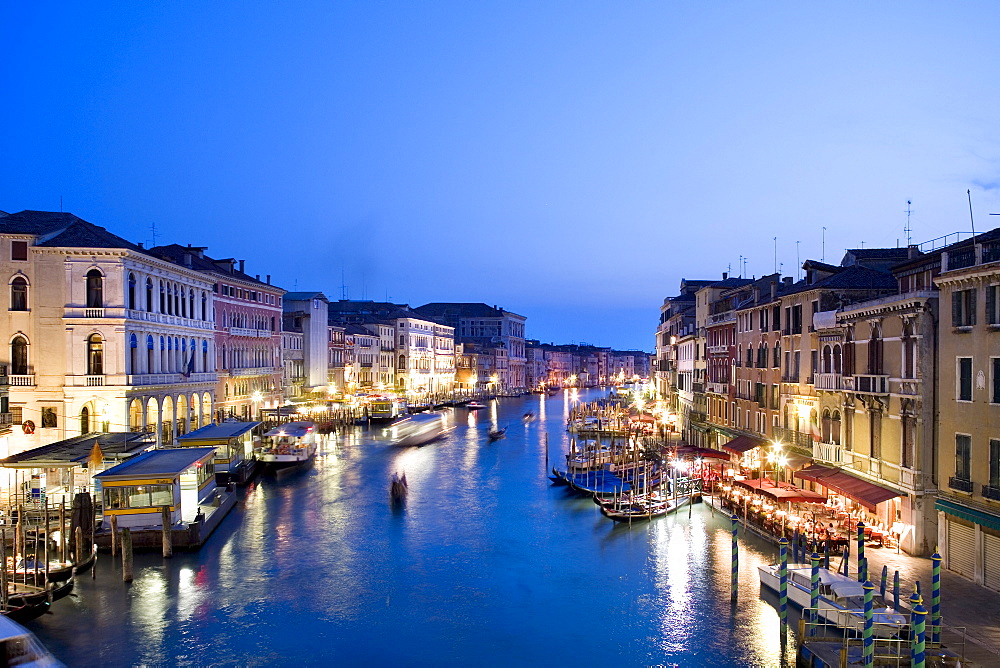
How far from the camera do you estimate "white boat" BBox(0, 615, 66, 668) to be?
35.8 ft

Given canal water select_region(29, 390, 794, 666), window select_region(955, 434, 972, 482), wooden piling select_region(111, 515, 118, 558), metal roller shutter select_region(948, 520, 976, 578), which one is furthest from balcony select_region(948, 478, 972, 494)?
wooden piling select_region(111, 515, 118, 558)

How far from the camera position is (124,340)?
1242 inches

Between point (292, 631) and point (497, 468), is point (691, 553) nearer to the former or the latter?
point (292, 631)

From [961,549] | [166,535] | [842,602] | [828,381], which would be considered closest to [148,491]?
[166,535]

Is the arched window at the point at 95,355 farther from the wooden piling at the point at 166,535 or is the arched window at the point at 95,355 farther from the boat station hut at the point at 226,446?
the wooden piling at the point at 166,535

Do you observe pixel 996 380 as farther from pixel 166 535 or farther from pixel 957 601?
pixel 166 535

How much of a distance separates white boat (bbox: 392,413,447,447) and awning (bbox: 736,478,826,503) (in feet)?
100

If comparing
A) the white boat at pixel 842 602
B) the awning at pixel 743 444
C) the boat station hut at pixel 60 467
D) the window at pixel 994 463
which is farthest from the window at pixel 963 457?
the boat station hut at pixel 60 467

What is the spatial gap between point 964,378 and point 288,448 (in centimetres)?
3201

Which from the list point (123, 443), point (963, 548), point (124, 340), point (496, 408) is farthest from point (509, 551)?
point (496, 408)

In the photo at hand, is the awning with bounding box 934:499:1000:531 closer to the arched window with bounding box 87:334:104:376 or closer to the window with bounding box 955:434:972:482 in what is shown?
the window with bounding box 955:434:972:482

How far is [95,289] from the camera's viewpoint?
103 ft

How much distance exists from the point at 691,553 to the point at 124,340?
22.7 metres

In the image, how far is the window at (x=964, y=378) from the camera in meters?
17.6
